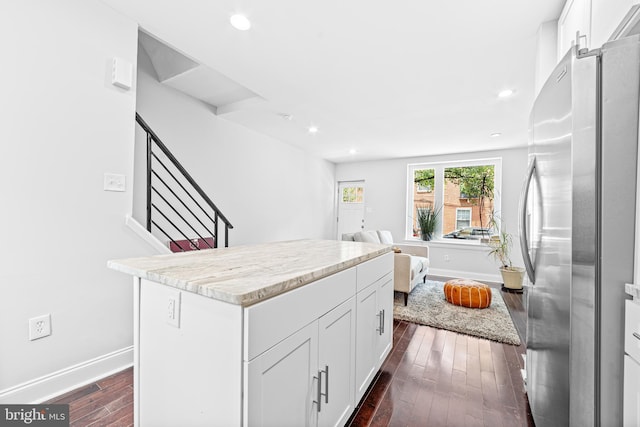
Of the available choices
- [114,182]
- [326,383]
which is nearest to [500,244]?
[326,383]

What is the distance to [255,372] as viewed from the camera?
821mm

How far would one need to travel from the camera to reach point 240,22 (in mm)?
1860

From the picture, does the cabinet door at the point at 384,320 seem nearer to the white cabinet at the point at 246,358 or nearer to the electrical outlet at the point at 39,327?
the white cabinet at the point at 246,358

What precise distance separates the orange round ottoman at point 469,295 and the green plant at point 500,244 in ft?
5.07

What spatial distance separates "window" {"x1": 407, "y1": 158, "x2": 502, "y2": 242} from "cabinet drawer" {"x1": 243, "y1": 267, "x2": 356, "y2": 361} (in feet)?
15.7

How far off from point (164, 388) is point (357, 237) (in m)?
3.08

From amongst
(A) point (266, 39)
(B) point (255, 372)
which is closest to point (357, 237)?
(A) point (266, 39)

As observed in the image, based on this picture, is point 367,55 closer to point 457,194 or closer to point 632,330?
point 632,330

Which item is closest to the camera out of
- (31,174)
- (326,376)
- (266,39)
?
(326,376)

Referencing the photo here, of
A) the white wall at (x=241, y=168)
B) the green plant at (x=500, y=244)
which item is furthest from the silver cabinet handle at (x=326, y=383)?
the green plant at (x=500, y=244)

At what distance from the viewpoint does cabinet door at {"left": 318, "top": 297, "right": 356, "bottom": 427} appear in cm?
118

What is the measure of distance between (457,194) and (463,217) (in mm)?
463

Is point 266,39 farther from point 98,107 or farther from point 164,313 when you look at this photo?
point 164,313

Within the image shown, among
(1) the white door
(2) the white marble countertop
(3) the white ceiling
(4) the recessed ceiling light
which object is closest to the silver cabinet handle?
(2) the white marble countertop
